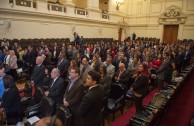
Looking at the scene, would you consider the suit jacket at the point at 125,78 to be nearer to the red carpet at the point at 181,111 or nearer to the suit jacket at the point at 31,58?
the red carpet at the point at 181,111

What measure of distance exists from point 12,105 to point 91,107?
5.04ft

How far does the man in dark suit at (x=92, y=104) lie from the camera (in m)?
2.28

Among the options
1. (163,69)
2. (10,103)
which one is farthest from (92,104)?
(163,69)

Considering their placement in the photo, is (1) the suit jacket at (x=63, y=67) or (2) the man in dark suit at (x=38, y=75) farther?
(1) the suit jacket at (x=63, y=67)

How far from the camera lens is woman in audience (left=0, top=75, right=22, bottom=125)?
2.80 metres

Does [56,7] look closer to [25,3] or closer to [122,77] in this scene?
[25,3]

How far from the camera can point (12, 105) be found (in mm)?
2854

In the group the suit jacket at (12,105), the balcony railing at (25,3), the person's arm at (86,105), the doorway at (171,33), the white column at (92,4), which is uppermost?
the white column at (92,4)

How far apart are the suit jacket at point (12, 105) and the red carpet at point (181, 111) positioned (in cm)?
279

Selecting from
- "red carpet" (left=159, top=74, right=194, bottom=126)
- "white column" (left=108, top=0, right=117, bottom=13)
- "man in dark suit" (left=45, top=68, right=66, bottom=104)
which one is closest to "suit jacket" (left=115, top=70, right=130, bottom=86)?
"red carpet" (left=159, top=74, right=194, bottom=126)

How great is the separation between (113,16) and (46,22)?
8971 mm

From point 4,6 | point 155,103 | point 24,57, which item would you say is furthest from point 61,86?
point 4,6

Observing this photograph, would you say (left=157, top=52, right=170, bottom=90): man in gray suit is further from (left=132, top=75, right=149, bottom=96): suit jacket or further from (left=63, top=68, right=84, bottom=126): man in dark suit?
(left=63, top=68, right=84, bottom=126): man in dark suit

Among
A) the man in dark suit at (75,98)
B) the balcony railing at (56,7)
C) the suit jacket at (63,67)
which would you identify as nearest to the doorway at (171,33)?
the balcony railing at (56,7)
